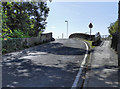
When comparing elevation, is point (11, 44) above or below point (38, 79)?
above

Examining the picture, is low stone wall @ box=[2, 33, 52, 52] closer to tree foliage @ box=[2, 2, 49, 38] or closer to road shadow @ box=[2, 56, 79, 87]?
tree foliage @ box=[2, 2, 49, 38]

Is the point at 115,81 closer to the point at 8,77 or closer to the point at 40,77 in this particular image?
the point at 40,77

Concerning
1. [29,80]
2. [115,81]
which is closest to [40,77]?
[29,80]

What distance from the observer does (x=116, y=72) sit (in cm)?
795

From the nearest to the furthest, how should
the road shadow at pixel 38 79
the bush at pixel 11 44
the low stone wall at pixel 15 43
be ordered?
the road shadow at pixel 38 79 → the bush at pixel 11 44 → the low stone wall at pixel 15 43

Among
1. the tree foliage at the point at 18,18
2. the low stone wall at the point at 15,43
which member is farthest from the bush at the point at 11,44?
the tree foliage at the point at 18,18

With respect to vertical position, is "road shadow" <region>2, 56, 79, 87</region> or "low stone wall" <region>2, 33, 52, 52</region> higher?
"low stone wall" <region>2, 33, 52, 52</region>

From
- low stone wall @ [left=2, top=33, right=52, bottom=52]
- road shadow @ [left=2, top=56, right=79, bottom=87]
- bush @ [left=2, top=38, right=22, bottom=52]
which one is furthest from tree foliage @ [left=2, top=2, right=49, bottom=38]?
road shadow @ [left=2, top=56, right=79, bottom=87]

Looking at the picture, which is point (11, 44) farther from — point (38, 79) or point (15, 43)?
point (38, 79)

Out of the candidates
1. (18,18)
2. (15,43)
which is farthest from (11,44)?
(18,18)

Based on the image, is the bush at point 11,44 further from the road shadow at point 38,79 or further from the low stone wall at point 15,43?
the road shadow at point 38,79

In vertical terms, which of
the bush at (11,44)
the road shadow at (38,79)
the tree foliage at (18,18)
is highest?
the tree foliage at (18,18)

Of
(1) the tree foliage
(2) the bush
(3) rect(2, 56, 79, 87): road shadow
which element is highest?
(1) the tree foliage

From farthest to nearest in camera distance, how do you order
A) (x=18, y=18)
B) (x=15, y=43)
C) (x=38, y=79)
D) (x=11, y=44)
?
(x=18, y=18), (x=15, y=43), (x=11, y=44), (x=38, y=79)
